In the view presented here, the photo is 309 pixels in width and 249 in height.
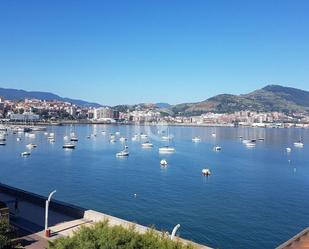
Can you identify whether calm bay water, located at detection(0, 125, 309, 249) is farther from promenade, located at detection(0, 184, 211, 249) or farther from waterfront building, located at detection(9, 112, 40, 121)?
waterfront building, located at detection(9, 112, 40, 121)

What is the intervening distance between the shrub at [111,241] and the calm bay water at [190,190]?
465 inches

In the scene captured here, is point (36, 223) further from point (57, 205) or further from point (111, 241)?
point (111, 241)

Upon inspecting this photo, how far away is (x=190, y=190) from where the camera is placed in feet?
114

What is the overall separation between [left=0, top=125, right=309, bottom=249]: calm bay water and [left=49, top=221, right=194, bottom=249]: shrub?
1182 cm

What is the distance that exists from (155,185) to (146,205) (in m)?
8.65

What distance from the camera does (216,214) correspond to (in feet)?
85.3

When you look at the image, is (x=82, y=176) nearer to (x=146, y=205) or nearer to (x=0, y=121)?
(x=146, y=205)

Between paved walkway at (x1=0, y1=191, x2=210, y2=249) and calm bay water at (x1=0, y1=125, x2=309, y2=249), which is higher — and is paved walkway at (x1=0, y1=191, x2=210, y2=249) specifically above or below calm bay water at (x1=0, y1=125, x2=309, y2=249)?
above

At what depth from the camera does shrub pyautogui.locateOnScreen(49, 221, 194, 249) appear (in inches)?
326

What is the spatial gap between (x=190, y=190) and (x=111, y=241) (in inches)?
1065

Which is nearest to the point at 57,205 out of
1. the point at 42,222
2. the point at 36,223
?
the point at 42,222

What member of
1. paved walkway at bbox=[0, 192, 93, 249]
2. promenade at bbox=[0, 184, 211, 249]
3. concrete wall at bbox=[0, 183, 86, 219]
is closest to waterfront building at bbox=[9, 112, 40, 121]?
concrete wall at bbox=[0, 183, 86, 219]

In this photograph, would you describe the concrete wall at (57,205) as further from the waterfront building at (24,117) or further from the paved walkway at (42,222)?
the waterfront building at (24,117)

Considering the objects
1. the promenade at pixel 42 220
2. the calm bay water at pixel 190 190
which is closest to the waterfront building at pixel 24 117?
the calm bay water at pixel 190 190
